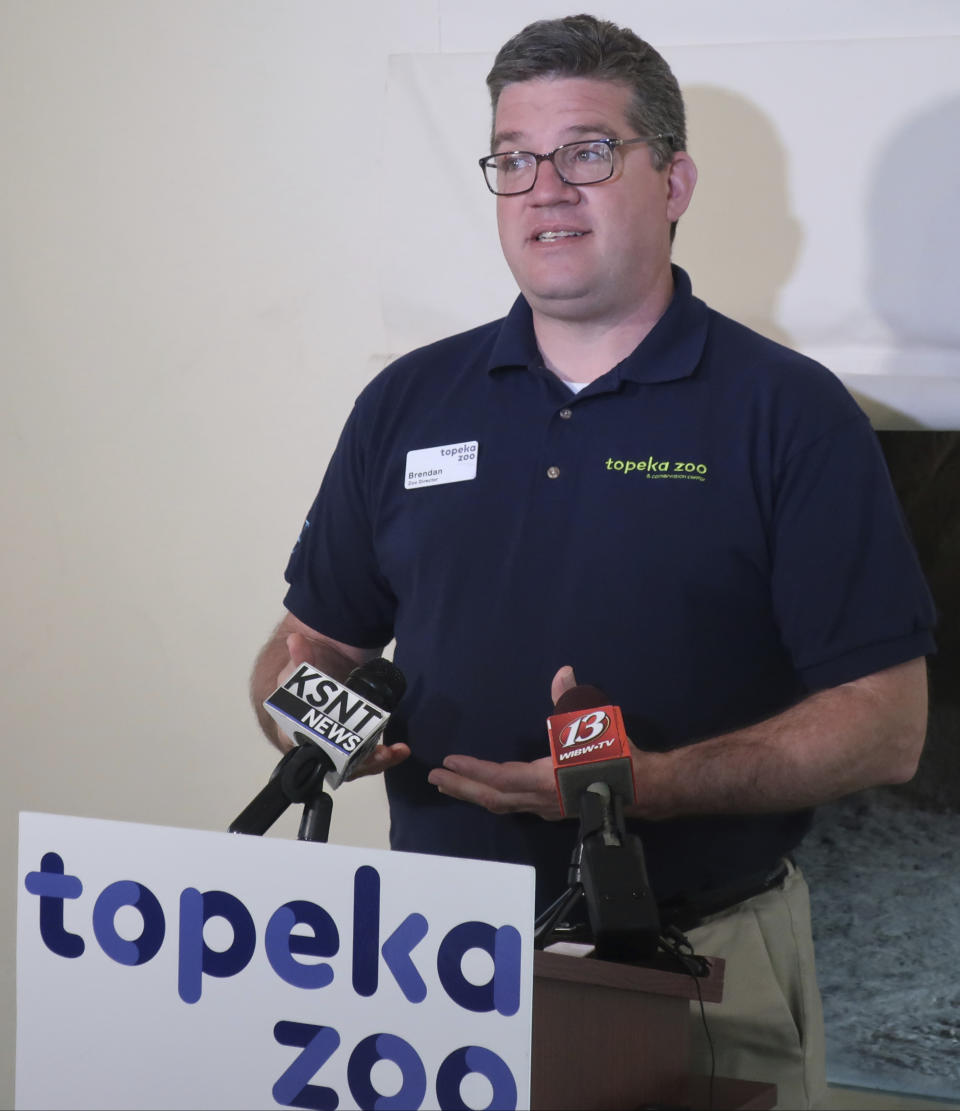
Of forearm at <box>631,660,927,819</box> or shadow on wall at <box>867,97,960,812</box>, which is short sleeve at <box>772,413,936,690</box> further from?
shadow on wall at <box>867,97,960,812</box>

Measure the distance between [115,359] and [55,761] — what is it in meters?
0.90

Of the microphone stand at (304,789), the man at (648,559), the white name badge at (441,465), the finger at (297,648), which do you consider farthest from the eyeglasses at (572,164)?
the microphone stand at (304,789)

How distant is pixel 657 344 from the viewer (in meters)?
1.85

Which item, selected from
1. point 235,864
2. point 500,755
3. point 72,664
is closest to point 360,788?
point 72,664

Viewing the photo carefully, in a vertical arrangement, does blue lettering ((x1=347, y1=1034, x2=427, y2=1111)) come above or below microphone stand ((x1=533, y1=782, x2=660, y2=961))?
below

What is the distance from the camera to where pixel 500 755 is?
179cm

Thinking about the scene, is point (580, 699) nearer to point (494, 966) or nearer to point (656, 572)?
point (494, 966)

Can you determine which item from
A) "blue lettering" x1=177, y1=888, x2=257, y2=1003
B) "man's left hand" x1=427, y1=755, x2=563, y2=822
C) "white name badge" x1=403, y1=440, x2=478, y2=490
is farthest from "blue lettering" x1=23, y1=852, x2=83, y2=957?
"white name badge" x1=403, y1=440, x2=478, y2=490

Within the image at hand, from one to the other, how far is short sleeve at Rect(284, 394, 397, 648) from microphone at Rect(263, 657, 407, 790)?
0.64 m

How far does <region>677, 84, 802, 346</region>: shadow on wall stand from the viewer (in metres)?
2.25

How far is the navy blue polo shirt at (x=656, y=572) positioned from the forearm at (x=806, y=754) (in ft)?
0.14

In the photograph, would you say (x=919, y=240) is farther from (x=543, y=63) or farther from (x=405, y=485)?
(x=405, y=485)

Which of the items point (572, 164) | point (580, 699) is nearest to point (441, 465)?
point (572, 164)

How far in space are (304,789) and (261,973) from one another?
0.25 meters
